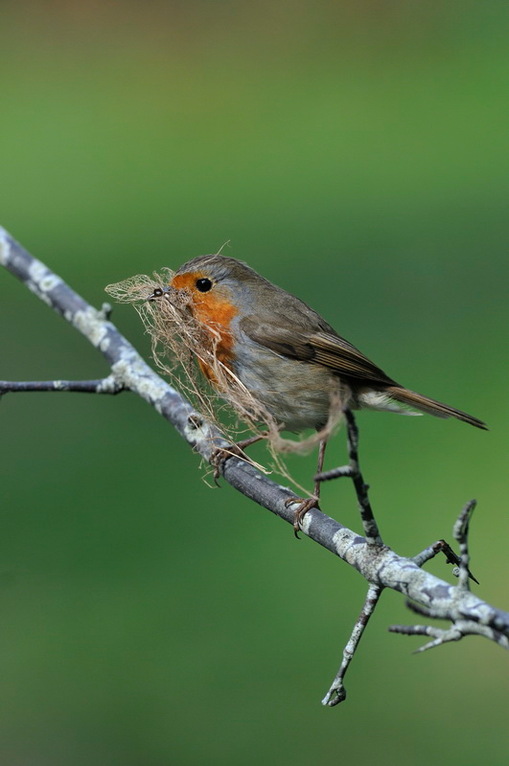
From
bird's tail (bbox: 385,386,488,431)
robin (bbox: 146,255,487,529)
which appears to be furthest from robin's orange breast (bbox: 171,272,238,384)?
bird's tail (bbox: 385,386,488,431)

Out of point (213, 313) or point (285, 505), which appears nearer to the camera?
point (285, 505)

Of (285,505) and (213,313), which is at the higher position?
(213,313)

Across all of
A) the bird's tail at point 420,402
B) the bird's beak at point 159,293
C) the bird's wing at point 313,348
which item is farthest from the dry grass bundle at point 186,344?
the bird's tail at point 420,402

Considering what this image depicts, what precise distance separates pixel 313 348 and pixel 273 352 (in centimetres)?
17

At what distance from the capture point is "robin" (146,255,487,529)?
3232 millimetres

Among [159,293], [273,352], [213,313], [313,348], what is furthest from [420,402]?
[159,293]

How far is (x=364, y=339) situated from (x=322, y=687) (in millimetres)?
3073

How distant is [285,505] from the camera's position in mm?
2773

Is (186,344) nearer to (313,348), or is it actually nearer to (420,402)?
(313,348)

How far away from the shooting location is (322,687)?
4.64m

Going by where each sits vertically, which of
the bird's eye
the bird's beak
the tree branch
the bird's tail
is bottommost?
the tree branch

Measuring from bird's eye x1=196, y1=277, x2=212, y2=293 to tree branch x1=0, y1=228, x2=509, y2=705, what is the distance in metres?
0.32

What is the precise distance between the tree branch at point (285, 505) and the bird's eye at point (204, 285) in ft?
1.05

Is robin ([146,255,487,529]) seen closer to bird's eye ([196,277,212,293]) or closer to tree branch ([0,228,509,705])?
bird's eye ([196,277,212,293])
